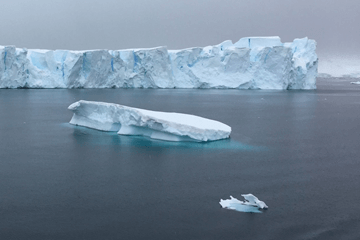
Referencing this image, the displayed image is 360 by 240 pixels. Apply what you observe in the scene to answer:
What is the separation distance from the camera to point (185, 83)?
104 feet

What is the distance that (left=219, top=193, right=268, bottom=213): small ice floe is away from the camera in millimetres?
5070

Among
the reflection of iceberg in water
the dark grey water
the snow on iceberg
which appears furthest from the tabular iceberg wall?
the reflection of iceberg in water

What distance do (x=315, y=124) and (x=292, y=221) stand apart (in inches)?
373

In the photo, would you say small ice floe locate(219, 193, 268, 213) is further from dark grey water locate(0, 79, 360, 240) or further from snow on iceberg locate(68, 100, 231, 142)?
snow on iceberg locate(68, 100, 231, 142)

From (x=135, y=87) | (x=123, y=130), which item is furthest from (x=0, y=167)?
(x=135, y=87)

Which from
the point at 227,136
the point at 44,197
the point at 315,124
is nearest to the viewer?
the point at 44,197

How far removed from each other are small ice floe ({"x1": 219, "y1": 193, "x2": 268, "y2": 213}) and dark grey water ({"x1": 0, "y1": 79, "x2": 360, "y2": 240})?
14 cm

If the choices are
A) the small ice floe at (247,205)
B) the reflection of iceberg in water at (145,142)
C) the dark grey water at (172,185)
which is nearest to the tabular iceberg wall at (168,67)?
the dark grey water at (172,185)

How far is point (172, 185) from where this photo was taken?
20.1 feet

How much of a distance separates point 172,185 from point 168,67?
947 inches

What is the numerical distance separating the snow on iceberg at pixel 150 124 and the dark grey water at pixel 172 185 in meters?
0.28

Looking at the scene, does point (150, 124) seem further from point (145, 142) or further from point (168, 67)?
point (168, 67)

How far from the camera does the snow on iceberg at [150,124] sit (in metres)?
9.38

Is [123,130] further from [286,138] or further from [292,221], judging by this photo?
[292,221]
